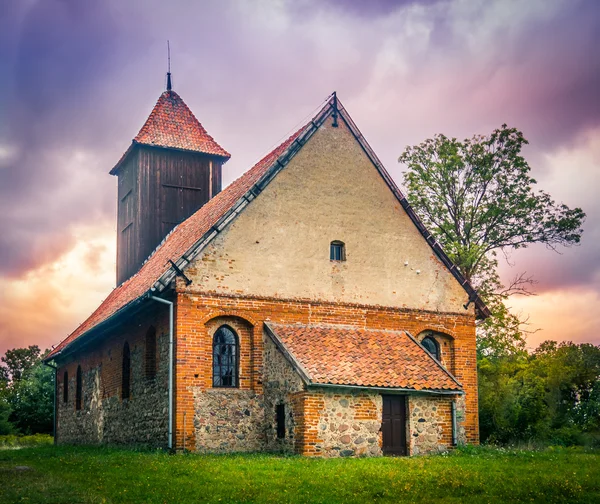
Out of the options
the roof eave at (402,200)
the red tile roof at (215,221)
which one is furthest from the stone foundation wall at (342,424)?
the roof eave at (402,200)

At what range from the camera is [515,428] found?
33125mm

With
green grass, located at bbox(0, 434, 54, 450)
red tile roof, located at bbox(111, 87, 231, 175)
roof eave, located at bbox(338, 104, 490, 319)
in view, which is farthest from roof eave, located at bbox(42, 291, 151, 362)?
roof eave, located at bbox(338, 104, 490, 319)

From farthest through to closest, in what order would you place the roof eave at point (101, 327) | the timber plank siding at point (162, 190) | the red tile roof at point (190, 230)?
the timber plank siding at point (162, 190) < the red tile roof at point (190, 230) < the roof eave at point (101, 327)

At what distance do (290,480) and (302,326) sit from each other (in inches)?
294

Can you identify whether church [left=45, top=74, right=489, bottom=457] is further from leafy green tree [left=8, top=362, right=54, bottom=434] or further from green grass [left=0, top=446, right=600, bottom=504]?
leafy green tree [left=8, top=362, right=54, bottom=434]

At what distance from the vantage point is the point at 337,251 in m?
23.9

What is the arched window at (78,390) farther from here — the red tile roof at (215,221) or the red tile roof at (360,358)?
the red tile roof at (360,358)

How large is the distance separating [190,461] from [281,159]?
9.20 meters

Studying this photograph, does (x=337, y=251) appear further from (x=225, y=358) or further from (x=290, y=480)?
(x=290, y=480)

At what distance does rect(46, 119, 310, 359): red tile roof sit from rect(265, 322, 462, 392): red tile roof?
3.70 meters

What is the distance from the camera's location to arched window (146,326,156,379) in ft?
75.2

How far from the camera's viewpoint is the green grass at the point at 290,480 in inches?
559

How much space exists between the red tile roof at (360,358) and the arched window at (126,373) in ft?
18.8

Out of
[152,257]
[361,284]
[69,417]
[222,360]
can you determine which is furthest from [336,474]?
[69,417]
